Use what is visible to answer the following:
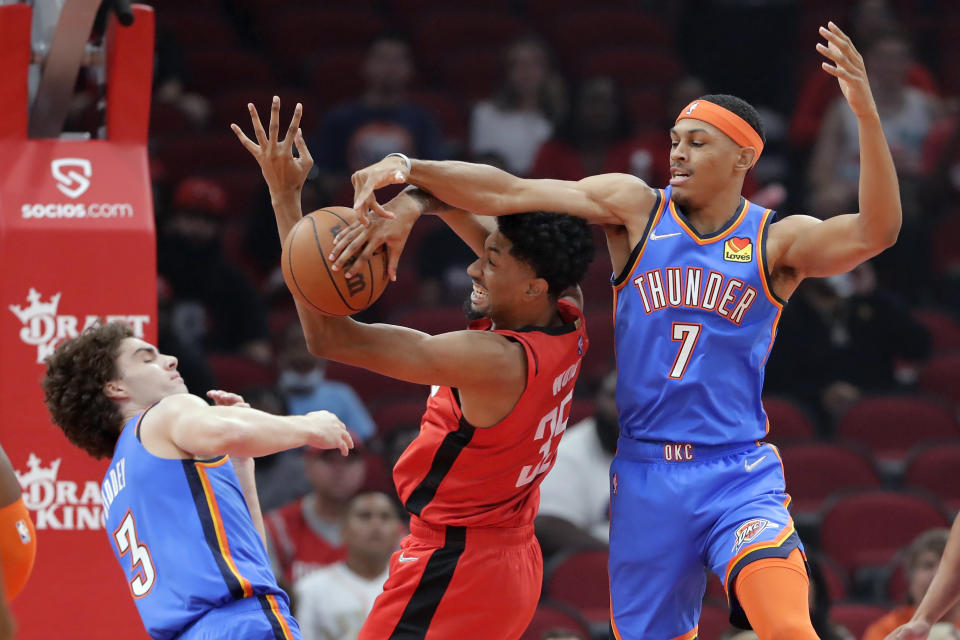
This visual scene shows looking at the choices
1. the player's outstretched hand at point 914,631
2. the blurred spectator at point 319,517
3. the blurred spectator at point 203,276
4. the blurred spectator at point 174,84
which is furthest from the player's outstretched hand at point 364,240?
the blurred spectator at point 174,84

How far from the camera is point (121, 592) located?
5.48 metres

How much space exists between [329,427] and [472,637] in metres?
1.15

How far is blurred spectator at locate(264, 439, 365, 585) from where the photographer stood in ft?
24.1

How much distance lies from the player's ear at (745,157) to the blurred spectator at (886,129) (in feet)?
18.2

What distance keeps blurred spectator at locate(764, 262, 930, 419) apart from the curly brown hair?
5658 millimetres

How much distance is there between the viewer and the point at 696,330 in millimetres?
4699

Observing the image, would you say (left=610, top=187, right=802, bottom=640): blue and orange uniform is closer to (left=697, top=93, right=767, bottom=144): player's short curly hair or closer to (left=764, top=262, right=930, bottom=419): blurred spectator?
(left=697, top=93, right=767, bottom=144): player's short curly hair

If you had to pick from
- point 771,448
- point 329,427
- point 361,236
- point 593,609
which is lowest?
point 593,609

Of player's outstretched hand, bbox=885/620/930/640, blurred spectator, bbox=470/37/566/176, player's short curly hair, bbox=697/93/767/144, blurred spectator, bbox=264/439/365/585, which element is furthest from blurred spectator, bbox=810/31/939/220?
player's outstretched hand, bbox=885/620/930/640

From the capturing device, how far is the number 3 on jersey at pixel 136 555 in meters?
4.16

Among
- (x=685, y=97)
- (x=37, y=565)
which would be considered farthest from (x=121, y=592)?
(x=685, y=97)

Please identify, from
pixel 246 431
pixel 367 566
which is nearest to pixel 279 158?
pixel 246 431

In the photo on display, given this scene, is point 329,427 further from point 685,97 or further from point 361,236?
point 685,97

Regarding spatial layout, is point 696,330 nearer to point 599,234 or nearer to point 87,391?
point 87,391
